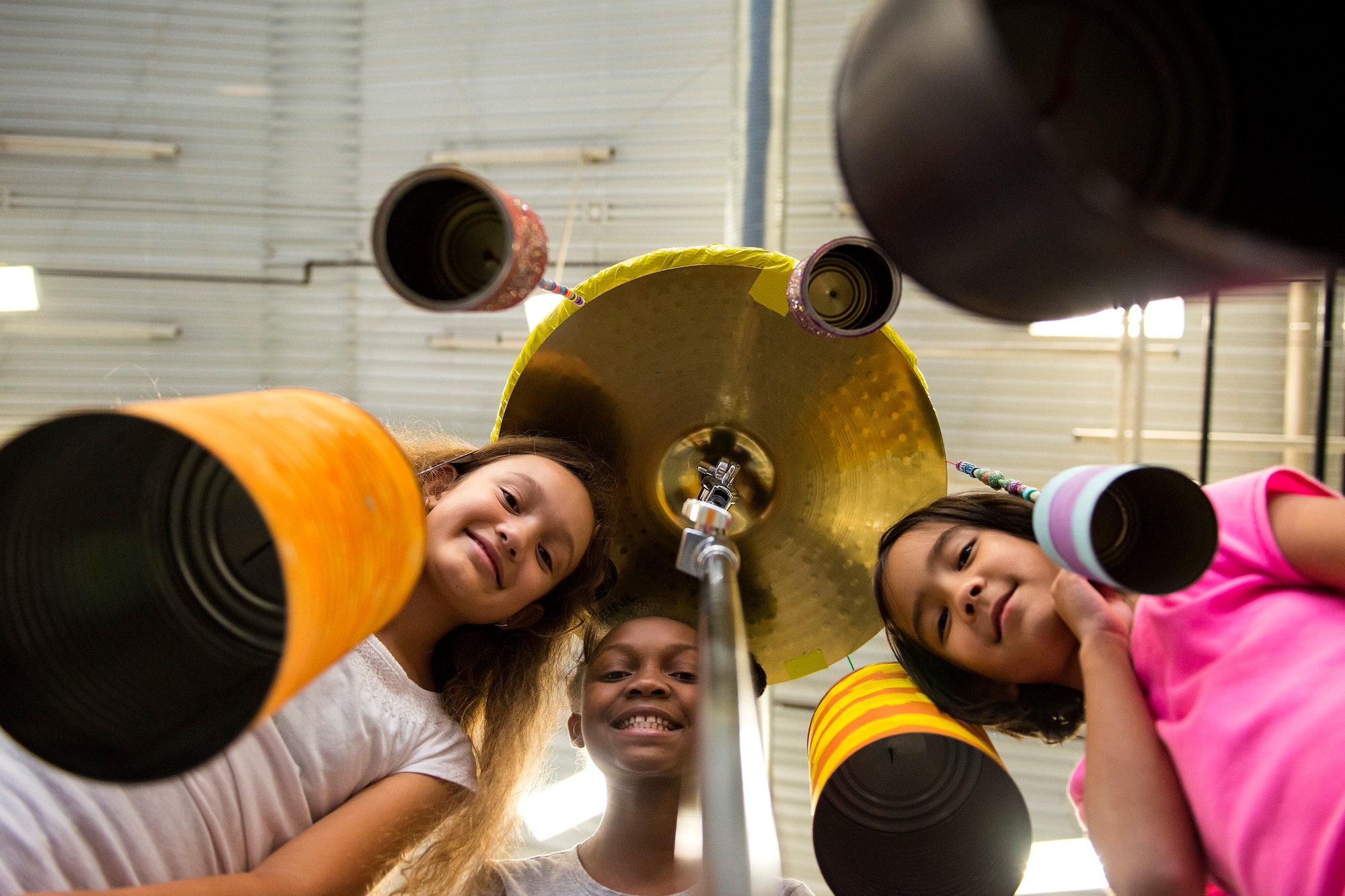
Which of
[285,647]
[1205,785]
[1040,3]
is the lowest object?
[1205,785]

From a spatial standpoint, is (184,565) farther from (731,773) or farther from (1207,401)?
(1207,401)

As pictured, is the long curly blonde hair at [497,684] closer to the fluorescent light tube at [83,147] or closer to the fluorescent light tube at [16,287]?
the fluorescent light tube at [16,287]

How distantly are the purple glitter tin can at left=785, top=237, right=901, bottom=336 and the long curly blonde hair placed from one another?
43 centimetres

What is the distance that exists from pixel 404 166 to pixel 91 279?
4.68 feet

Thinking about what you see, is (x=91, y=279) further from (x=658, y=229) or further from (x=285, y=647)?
(x=285, y=647)

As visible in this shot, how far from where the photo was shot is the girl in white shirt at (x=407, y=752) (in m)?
0.90

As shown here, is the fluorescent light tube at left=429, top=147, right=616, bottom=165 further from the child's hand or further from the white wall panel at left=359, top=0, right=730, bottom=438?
the child's hand

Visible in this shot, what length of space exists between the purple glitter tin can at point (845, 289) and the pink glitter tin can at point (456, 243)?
0.31 m

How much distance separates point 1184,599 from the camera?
3.13 feet

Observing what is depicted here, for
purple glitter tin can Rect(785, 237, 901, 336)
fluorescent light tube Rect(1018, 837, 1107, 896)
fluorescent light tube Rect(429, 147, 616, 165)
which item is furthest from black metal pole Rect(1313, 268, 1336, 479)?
fluorescent light tube Rect(429, 147, 616, 165)

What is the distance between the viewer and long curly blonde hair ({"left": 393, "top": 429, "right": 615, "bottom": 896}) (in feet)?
4.14

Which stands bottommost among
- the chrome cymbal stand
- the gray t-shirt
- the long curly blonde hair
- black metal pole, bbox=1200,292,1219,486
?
the gray t-shirt

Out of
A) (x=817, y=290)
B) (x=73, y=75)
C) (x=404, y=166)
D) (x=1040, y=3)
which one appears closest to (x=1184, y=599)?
(x=817, y=290)

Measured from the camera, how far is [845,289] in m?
0.98
